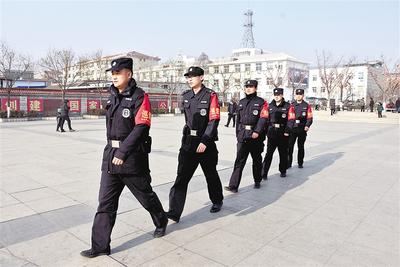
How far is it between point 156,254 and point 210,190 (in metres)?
1.26

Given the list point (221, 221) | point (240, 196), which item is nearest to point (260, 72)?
point (240, 196)

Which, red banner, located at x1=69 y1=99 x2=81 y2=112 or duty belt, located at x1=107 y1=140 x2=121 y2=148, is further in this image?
red banner, located at x1=69 y1=99 x2=81 y2=112

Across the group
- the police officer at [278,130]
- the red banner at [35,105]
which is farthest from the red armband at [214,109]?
the red banner at [35,105]

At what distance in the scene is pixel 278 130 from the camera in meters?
5.79

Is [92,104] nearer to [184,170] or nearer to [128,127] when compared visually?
[184,170]

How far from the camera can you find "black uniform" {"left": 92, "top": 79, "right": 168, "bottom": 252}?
274 centimetres

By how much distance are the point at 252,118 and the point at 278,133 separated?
127cm

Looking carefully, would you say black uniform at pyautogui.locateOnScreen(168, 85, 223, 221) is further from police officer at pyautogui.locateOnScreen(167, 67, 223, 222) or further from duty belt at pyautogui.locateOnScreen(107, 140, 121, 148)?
duty belt at pyautogui.locateOnScreen(107, 140, 121, 148)

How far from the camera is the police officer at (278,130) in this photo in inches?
227

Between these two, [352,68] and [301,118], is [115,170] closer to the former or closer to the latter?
[301,118]

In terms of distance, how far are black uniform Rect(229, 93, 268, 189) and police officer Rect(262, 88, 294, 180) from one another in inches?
38.2

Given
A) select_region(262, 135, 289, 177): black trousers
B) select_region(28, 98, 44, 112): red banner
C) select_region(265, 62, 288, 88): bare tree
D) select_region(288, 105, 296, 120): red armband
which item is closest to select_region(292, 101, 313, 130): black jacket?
select_region(288, 105, 296, 120): red armband

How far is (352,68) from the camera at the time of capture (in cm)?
6525

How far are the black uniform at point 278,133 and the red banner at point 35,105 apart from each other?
863 inches
